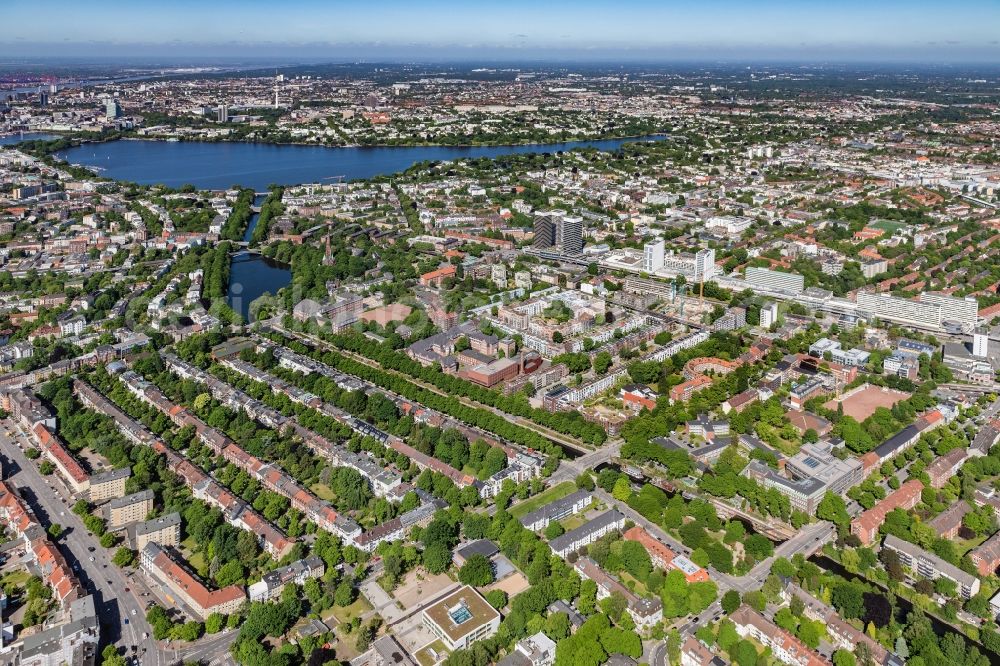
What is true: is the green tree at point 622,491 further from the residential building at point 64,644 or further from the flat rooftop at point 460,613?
the residential building at point 64,644

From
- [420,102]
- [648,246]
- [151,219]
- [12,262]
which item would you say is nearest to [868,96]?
[420,102]

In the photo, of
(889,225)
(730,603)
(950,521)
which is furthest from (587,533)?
(889,225)

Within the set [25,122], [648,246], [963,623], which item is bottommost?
[963,623]

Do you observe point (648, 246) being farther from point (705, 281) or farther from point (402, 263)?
point (402, 263)

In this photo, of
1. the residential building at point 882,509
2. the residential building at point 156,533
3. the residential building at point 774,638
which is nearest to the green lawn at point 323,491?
the residential building at point 156,533

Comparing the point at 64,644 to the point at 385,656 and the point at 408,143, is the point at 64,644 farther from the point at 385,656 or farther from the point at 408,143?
the point at 408,143

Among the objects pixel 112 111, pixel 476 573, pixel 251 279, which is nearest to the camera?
pixel 476 573
